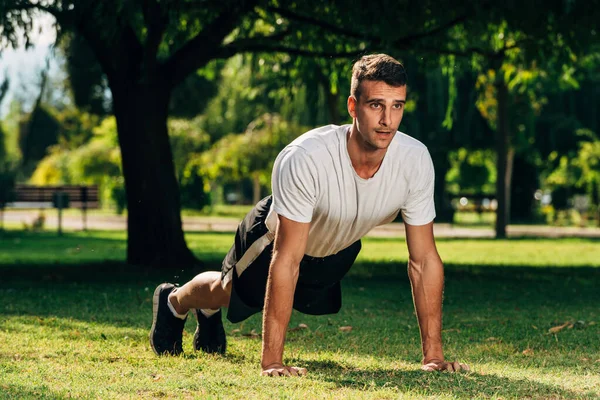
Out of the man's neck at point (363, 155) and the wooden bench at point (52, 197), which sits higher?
the man's neck at point (363, 155)

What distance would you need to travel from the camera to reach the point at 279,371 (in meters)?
5.05


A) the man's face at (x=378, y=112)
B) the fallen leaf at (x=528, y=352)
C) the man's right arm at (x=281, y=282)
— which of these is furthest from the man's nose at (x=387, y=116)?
the fallen leaf at (x=528, y=352)

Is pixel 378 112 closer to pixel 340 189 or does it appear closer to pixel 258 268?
pixel 340 189

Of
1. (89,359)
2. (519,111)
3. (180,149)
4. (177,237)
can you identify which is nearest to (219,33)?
(177,237)

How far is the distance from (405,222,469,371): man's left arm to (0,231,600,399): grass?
0.16 m

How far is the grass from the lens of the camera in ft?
16.0

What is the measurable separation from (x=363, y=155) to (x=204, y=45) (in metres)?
8.28

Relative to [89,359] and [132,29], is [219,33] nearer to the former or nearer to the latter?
[132,29]

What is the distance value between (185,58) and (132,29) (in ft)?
2.54

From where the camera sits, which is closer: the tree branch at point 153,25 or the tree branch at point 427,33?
the tree branch at point 153,25

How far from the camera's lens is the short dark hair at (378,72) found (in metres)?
4.88

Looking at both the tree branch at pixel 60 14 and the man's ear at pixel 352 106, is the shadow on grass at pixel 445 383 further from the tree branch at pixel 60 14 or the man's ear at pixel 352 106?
the tree branch at pixel 60 14

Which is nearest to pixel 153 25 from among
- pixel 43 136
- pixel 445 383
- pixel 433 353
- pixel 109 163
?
pixel 433 353

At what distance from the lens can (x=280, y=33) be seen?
45.1 feet
